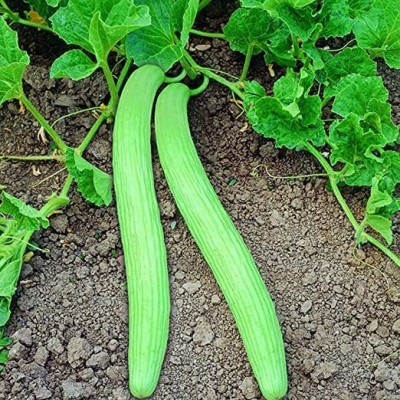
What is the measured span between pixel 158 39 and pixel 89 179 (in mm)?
690

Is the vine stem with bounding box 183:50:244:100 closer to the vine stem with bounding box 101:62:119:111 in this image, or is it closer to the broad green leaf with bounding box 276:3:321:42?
the vine stem with bounding box 101:62:119:111

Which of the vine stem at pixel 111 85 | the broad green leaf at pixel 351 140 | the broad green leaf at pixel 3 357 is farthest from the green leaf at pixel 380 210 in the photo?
the broad green leaf at pixel 3 357

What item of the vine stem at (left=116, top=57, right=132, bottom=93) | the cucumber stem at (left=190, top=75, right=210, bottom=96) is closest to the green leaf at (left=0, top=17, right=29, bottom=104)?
the vine stem at (left=116, top=57, right=132, bottom=93)

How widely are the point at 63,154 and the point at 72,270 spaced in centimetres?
54

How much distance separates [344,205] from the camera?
136 inches

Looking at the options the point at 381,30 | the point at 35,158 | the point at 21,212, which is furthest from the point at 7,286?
the point at 381,30

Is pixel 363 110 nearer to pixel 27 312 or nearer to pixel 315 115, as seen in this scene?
pixel 315 115

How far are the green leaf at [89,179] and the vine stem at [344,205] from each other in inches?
34.4

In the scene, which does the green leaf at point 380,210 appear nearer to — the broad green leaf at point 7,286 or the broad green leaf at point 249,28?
the broad green leaf at point 249,28

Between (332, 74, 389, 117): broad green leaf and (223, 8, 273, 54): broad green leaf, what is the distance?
467 millimetres

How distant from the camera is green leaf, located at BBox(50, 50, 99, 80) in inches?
130

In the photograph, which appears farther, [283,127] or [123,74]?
[123,74]

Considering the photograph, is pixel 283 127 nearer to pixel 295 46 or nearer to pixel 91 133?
pixel 295 46

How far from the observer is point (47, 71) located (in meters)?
3.93
